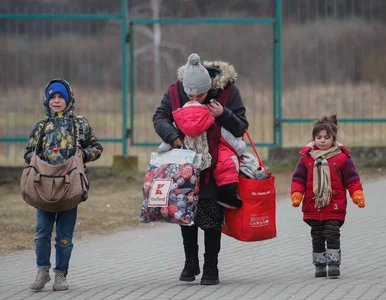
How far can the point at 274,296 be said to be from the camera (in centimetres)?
639

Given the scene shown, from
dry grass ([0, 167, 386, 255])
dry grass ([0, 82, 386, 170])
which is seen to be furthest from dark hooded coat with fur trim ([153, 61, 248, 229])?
dry grass ([0, 82, 386, 170])

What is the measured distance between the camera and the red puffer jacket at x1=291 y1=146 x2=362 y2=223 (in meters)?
7.18

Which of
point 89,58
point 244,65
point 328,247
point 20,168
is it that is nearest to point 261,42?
point 244,65

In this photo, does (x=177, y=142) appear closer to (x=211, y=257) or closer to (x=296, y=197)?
(x=211, y=257)

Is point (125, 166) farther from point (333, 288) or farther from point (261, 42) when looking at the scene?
point (333, 288)

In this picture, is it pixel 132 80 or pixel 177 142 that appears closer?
pixel 177 142

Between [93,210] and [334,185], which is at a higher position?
[334,185]

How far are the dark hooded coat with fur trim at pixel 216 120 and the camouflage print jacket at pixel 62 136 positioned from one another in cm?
48

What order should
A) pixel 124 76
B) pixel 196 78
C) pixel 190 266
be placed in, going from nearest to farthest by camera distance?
pixel 196 78 < pixel 190 266 < pixel 124 76

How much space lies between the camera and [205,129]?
6801mm

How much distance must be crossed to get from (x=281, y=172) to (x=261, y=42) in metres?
2.00

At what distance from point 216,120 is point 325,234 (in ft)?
3.78

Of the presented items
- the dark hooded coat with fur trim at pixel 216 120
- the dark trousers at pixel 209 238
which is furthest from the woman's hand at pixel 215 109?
the dark trousers at pixel 209 238

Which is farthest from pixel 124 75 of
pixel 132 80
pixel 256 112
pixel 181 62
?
pixel 256 112
